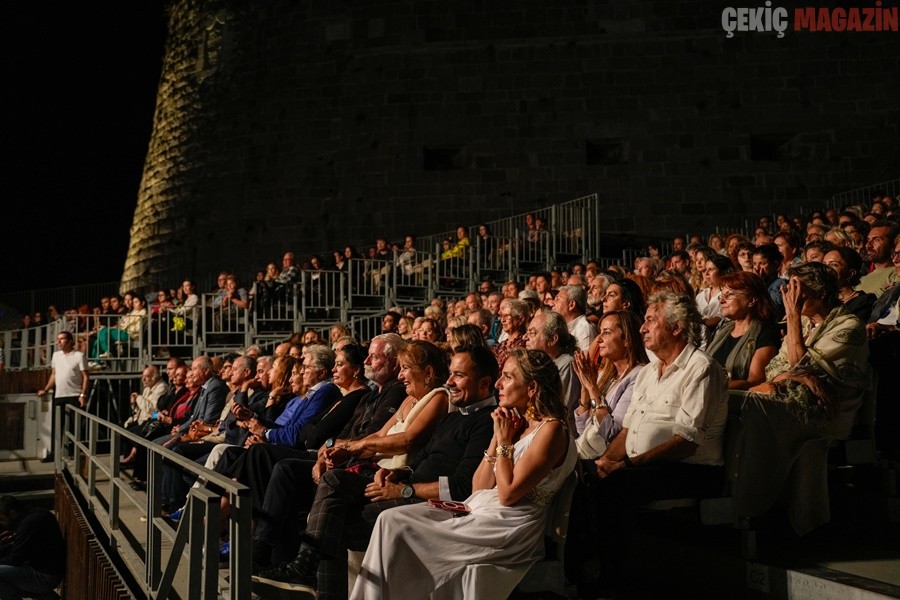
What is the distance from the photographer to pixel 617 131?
1677 cm

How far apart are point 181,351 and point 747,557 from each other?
29.6 feet

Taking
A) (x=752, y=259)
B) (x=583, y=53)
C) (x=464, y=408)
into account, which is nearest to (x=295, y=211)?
(x=583, y=53)

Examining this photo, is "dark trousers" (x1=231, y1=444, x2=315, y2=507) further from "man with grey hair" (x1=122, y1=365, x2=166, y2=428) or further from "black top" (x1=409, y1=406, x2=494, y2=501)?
"man with grey hair" (x1=122, y1=365, x2=166, y2=428)

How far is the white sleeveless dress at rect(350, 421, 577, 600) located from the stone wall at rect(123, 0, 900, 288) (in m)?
13.5

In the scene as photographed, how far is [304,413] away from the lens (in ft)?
17.9

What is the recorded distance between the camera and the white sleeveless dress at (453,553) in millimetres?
3242

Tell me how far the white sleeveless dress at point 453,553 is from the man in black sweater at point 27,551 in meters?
Result: 4.28

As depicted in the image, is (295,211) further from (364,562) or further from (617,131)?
(364,562)

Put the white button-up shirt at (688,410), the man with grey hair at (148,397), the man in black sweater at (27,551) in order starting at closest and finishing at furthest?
1. the white button-up shirt at (688,410)
2. the man in black sweater at (27,551)
3. the man with grey hair at (148,397)

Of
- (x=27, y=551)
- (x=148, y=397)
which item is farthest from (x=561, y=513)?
(x=148, y=397)

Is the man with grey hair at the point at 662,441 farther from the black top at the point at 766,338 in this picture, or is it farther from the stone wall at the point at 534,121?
the stone wall at the point at 534,121

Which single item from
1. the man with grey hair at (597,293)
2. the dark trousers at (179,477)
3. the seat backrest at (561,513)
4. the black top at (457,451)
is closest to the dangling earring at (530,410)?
the seat backrest at (561,513)

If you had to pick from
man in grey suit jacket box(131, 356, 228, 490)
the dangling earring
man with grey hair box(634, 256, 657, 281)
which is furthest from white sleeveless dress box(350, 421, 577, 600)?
man with grey hair box(634, 256, 657, 281)

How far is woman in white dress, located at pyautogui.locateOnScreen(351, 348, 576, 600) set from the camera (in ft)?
10.7
